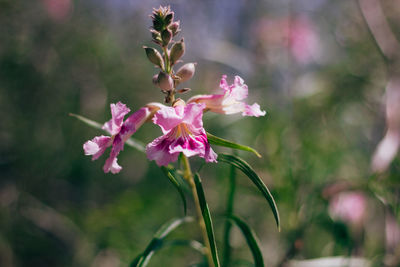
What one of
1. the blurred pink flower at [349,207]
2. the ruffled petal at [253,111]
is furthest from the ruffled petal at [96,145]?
the blurred pink flower at [349,207]

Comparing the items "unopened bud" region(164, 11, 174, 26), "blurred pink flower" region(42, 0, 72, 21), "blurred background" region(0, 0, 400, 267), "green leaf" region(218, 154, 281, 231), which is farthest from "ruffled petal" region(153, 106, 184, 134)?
"blurred pink flower" region(42, 0, 72, 21)

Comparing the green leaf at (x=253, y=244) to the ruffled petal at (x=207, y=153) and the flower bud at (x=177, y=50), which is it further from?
the flower bud at (x=177, y=50)

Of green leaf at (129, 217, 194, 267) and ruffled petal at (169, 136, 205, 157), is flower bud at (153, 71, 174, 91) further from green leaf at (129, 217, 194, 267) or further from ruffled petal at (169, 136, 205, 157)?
green leaf at (129, 217, 194, 267)

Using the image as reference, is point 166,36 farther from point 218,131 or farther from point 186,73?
point 218,131

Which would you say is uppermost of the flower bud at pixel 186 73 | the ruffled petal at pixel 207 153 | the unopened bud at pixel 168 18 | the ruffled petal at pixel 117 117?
the unopened bud at pixel 168 18

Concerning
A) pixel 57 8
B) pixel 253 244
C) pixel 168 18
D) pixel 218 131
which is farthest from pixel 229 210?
pixel 57 8

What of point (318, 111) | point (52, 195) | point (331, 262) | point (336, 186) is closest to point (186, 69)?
point (336, 186)
